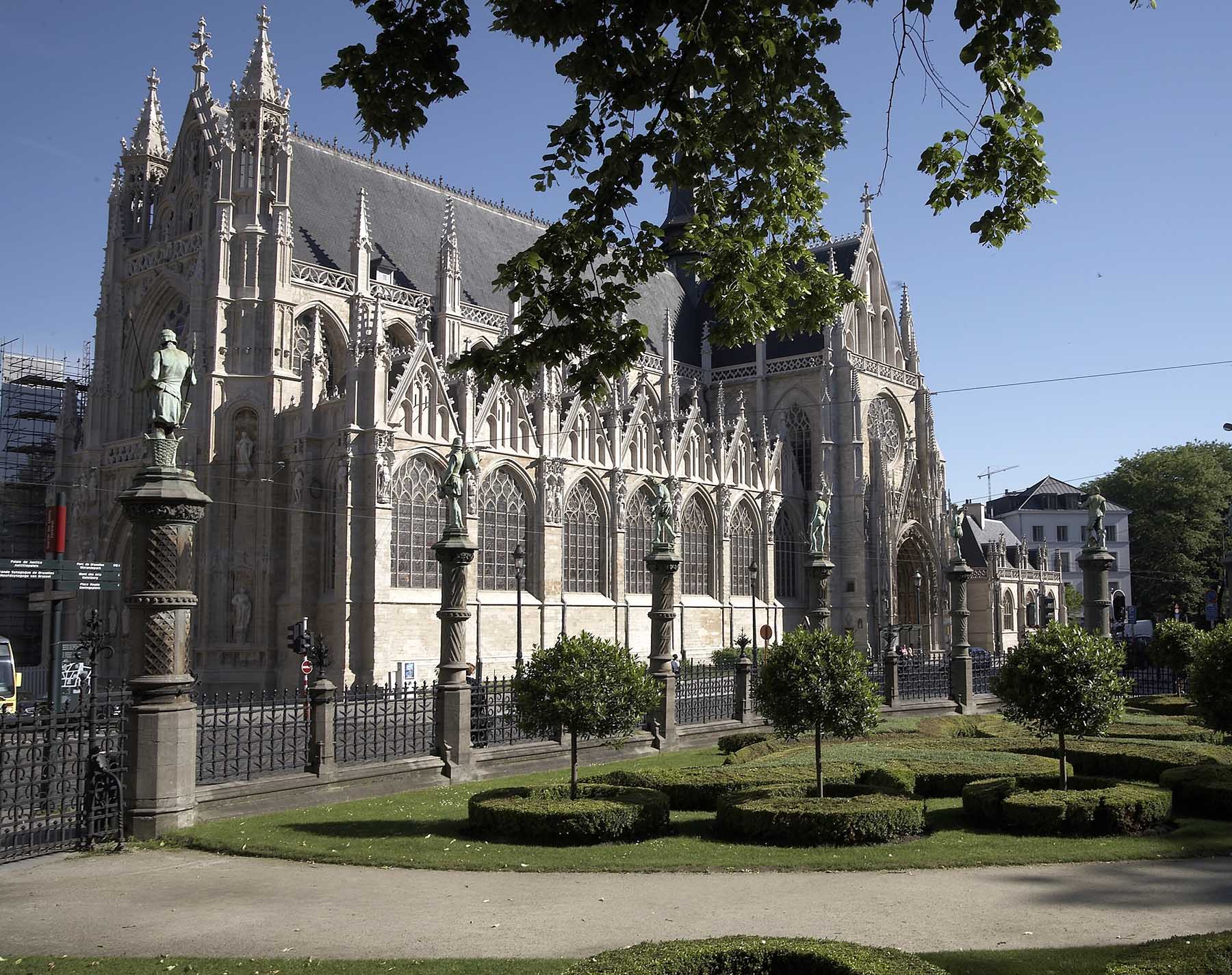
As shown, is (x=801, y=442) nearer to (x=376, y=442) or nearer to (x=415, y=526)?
(x=415, y=526)

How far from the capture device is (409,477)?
36.9 metres

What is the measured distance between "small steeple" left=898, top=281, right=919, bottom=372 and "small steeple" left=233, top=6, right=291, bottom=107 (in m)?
38.1

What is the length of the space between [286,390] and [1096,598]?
2646cm

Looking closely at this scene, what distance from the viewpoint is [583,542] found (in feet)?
143

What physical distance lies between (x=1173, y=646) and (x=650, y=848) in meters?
23.1

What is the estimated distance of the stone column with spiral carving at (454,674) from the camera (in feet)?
61.9

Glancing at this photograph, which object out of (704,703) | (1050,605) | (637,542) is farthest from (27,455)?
(1050,605)

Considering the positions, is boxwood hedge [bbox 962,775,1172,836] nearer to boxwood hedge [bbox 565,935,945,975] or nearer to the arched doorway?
boxwood hedge [bbox 565,935,945,975]

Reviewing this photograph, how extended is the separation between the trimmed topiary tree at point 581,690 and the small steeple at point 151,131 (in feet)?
123

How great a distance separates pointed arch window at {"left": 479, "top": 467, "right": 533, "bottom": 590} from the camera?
39344mm

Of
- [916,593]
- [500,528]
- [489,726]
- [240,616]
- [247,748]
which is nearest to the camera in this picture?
[247,748]

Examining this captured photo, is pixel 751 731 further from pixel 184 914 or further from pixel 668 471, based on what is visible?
pixel 668 471

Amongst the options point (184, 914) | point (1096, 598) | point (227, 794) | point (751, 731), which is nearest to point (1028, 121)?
point (184, 914)

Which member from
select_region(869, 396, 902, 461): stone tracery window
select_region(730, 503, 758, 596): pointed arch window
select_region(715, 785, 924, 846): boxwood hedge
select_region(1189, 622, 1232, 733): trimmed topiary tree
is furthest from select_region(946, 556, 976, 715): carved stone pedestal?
select_region(869, 396, 902, 461): stone tracery window
